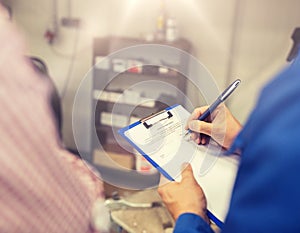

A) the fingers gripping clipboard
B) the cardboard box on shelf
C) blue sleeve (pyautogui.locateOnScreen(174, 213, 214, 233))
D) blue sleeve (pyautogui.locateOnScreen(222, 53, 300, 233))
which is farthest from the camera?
the cardboard box on shelf

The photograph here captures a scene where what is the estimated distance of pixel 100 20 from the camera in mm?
2271

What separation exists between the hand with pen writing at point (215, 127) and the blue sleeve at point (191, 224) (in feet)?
0.85

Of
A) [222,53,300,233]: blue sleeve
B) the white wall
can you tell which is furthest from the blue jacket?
the white wall

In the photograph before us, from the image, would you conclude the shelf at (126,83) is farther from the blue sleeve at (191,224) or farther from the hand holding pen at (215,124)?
the blue sleeve at (191,224)

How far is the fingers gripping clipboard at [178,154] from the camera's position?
77 cm

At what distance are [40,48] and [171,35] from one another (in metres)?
0.92

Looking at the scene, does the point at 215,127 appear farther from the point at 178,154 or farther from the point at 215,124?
the point at 178,154

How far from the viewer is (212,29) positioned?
2.10m

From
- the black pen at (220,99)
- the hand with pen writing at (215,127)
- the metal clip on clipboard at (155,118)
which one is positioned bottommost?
the hand with pen writing at (215,127)

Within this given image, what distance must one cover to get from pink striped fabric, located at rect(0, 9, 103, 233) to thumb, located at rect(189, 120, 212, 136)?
42cm

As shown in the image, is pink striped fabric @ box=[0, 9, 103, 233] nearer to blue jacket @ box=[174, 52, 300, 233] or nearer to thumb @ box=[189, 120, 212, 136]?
blue jacket @ box=[174, 52, 300, 233]

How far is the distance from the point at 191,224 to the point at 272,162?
12.7 inches

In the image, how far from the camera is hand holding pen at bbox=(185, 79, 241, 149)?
855 mm

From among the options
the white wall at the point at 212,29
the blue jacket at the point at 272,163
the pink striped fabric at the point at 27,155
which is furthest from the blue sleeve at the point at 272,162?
the white wall at the point at 212,29
